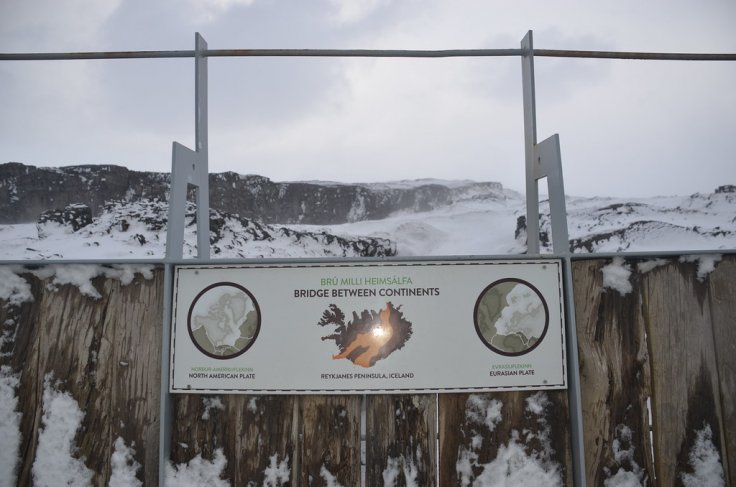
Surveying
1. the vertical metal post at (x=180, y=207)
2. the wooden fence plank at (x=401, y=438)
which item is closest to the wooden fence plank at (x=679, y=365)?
the wooden fence plank at (x=401, y=438)

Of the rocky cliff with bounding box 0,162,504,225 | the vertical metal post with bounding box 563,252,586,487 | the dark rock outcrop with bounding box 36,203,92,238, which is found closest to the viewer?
the vertical metal post with bounding box 563,252,586,487

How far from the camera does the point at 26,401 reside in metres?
1.65

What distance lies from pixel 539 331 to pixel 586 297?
0.73 feet

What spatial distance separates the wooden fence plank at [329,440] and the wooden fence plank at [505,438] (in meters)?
0.31

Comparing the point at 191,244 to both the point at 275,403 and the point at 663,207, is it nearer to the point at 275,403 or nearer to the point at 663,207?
the point at 275,403

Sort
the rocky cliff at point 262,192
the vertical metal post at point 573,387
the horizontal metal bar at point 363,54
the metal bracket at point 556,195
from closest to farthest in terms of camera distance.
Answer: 1. the vertical metal post at point 573,387
2. the metal bracket at point 556,195
3. the horizontal metal bar at point 363,54
4. the rocky cliff at point 262,192

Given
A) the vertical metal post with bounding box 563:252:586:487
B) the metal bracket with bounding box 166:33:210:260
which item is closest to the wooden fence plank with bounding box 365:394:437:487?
the vertical metal post with bounding box 563:252:586:487

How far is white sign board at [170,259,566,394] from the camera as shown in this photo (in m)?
1.58

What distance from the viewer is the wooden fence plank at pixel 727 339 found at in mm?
1579

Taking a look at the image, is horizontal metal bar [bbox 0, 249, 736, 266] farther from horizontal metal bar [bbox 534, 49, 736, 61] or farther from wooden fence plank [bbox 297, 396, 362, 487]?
horizontal metal bar [bbox 534, 49, 736, 61]

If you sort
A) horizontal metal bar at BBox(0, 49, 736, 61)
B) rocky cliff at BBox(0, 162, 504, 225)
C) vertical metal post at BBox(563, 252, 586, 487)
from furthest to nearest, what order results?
rocky cliff at BBox(0, 162, 504, 225) < horizontal metal bar at BBox(0, 49, 736, 61) < vertical metal post at BBox(563, 252, 586, 487)

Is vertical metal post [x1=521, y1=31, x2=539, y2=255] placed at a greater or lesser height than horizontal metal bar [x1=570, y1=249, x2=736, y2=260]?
greater

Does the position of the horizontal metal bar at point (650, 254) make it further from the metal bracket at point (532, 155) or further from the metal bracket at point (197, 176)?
the metal bracket at point (197, 176)

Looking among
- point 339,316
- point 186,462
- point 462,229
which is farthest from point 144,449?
point 462,229
